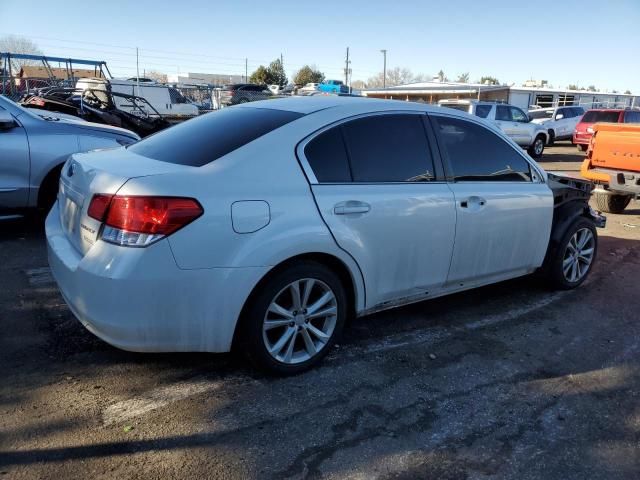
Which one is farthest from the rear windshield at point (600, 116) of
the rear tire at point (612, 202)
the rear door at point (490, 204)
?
the rear door at point (490, 204)

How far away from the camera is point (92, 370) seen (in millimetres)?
A: 3361

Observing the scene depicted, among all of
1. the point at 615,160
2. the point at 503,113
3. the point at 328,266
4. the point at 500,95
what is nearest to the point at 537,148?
the point at 503,113

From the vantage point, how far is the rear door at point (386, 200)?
3.39 m

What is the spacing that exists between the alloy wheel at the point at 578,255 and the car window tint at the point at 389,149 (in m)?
1.99

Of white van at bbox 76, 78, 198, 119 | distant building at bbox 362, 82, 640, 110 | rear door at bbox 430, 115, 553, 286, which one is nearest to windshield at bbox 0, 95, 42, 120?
rear door at bbox 430, 115, 553, 286

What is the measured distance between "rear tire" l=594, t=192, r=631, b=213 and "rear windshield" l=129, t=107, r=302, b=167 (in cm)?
772

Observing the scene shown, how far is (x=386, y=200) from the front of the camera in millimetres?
3574

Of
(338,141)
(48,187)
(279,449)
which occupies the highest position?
(338,141)

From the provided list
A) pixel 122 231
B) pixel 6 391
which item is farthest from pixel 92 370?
pixel 122 231

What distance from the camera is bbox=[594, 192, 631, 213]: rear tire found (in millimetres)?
9453

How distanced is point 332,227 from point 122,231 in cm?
119

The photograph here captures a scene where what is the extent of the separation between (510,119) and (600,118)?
457cm

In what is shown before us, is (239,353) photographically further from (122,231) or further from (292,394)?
(122,231)

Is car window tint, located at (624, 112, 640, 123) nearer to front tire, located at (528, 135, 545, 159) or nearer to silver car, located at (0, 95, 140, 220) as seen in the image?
front tire, located at (528, 135, 545, 159)
